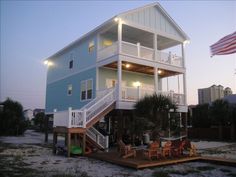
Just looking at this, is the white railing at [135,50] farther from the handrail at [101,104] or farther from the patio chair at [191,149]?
the patio chair at [191,149]

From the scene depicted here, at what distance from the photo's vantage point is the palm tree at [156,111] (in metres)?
15.1

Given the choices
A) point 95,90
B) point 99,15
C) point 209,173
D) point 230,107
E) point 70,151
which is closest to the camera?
point 209,173

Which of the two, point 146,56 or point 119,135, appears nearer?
point 119,135

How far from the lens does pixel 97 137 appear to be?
16.5 meters

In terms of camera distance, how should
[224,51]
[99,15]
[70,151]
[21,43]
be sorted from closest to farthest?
1. [224,51]
2. [70,151]
3. [99,15]
4. [21,43]

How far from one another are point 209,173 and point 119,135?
7.99 meters

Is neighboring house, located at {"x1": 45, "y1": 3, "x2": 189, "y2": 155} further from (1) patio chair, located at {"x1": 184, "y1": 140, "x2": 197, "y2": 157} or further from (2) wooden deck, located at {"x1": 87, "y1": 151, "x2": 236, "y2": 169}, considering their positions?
(1) patio chair, located at {"x1": 184, "y1": 140, "x2": 197, "y2": 157}

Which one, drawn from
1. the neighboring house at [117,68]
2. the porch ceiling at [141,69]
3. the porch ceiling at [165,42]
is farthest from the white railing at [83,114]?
the porch ceiling at [165,42]

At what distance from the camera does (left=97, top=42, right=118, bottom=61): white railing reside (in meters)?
18.5

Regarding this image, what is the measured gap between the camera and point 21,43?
4897 centimetres

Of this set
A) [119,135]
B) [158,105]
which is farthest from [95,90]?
[158,105]

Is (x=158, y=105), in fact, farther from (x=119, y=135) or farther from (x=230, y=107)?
(x=230, y=107)

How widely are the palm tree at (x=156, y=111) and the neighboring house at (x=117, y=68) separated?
226cm

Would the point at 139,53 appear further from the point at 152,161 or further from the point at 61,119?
the point at 152,161
